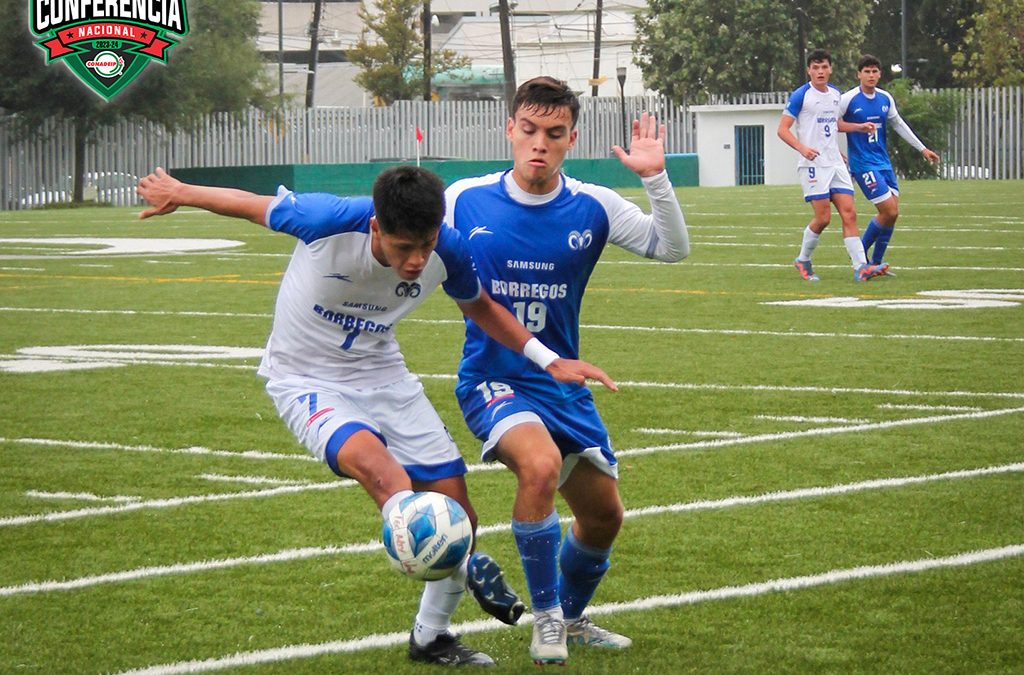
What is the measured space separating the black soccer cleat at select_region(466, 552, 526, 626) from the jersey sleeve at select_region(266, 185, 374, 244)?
3.71 feet

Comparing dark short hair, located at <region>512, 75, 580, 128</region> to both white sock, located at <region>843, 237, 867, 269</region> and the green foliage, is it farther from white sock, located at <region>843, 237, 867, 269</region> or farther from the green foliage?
the green foliage

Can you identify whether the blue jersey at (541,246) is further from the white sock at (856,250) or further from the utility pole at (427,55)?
the utility pole at (427,55)

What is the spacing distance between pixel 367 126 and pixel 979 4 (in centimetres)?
3274

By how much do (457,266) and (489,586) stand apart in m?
1.05

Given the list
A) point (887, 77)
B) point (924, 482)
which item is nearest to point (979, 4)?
point (887, 77)

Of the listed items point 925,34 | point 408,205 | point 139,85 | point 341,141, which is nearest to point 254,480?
point 408,205

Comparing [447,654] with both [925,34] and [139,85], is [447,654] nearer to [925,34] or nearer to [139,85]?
[139,85]

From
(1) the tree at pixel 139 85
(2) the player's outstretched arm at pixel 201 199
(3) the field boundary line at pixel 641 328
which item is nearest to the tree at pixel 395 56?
(1) the tree at pixel 139 85

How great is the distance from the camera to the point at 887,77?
8294 cm

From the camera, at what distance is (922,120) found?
5091cm

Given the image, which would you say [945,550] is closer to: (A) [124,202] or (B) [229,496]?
(B) [229,496]

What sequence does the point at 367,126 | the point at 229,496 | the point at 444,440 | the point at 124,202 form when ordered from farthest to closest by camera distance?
the point at 367,126, the point at 124,202, the point at 229,496, the point at 444,440

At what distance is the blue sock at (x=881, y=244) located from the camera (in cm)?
1805

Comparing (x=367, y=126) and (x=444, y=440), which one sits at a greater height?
(x=367, y=126)
